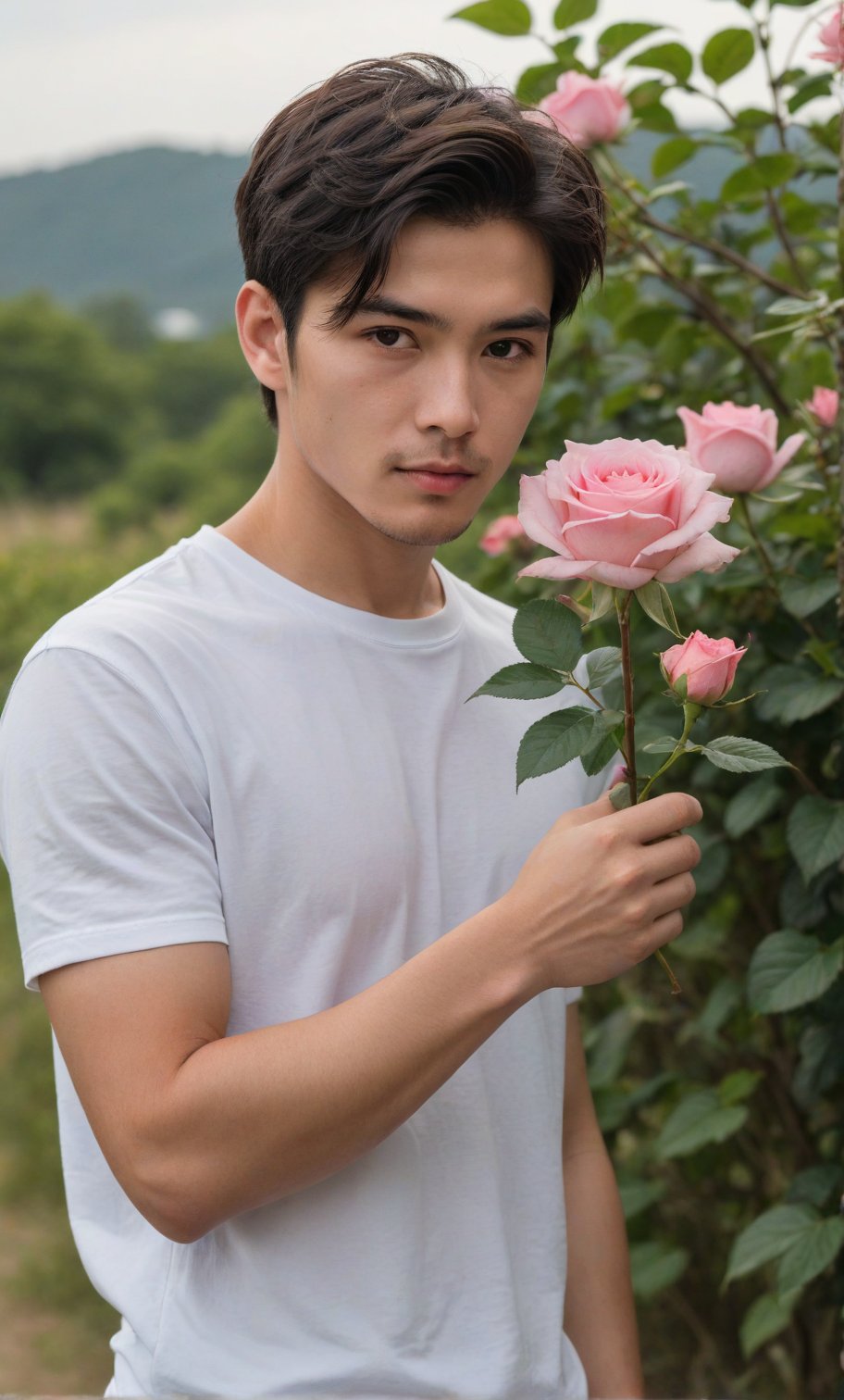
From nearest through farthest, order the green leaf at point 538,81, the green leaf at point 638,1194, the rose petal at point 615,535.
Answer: the rose petal at point 615,535
the green leaf at point 538,81
the green leaf at point 638,1194

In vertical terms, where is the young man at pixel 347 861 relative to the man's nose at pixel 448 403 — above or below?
below

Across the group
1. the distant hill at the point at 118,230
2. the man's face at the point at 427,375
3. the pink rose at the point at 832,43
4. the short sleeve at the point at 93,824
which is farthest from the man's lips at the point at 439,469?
the distant hill at the point at 118,230

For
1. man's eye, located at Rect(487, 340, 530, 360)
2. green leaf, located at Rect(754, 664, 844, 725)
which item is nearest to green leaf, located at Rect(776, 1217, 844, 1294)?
green leaf, located at Rect(754, 664, 844, 725)

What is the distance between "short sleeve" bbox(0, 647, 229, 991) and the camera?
3.57 feet

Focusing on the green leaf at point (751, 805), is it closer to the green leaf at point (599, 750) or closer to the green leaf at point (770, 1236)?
the green leaf at point (770, 1236)

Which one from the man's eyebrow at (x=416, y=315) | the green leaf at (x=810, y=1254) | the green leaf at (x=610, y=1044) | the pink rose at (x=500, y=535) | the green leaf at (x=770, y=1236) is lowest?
the green leaf at (x=610, y=1044)

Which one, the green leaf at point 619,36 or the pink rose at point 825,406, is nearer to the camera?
the pink rose at point 825,406

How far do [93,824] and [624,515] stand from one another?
483mm

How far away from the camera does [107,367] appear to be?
3494 centimetres

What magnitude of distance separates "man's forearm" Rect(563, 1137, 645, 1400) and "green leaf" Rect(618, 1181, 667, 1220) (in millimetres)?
688

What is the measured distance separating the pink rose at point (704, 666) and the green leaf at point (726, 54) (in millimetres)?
1042

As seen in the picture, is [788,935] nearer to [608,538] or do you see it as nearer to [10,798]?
[608,538]

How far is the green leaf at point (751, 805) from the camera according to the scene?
1.65 meters

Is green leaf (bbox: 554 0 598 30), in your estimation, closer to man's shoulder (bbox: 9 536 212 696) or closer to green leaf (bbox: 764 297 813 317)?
green leaf (bbox: 764 297 813 317)
